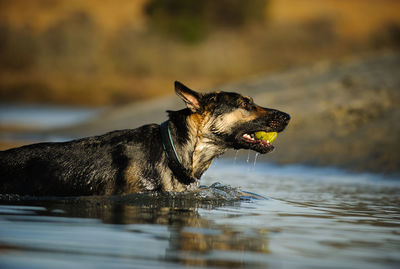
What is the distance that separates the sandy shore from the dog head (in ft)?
18.6

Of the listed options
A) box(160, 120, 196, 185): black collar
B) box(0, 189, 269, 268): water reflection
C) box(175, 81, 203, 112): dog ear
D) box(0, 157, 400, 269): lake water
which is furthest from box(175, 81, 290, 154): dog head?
box(0, 189, 269, 268): water reflection

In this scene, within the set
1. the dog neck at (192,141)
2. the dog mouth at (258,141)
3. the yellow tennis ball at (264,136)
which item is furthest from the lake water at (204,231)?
the yellow tennis ball at (264,136)

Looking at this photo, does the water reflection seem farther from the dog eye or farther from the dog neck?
the dog eye

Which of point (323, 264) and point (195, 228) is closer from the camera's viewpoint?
point (323, 264)

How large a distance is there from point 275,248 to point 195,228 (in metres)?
1.02

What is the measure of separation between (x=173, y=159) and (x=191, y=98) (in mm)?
898

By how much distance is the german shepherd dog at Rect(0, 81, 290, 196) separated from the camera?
8078 mm

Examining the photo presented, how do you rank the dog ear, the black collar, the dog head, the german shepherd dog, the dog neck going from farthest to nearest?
the dog head → the dog ear → the dog neck → the black collar → the german shepherd dog

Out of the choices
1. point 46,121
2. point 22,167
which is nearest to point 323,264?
point 22,167

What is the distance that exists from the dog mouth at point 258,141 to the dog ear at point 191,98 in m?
0.73

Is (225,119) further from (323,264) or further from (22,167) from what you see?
(323,264)

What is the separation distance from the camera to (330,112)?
1867cm

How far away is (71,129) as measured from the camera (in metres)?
27.1

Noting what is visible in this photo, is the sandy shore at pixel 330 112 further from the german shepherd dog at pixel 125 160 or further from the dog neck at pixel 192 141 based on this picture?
the german shepherd dog at pixel 125 160
